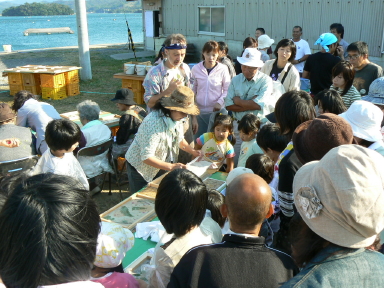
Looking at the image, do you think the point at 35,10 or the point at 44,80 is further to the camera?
the point at 35,10

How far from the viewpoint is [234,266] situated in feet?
4.74

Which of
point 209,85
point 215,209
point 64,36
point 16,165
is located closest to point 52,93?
point 209,85

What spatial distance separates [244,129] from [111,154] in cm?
187

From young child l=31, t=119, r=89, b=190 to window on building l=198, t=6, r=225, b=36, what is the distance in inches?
474

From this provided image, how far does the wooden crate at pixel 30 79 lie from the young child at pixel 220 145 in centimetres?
762

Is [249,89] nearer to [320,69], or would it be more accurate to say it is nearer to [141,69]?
[320,69]

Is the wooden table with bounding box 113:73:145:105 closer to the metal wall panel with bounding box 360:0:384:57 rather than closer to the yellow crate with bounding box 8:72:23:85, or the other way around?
the yellow crate with bounding box 8:72:23:85

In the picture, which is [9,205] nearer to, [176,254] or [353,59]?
[176,254]

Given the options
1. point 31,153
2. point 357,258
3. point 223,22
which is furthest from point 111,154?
point 223,22

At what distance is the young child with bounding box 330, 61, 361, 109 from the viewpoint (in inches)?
162

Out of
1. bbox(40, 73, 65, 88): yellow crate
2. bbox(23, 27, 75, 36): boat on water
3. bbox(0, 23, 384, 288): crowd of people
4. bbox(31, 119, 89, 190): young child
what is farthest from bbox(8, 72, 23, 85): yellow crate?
bbox(23, 27, 75, 36): boat on water

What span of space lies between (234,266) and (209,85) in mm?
3894

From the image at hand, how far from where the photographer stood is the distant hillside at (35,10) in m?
145

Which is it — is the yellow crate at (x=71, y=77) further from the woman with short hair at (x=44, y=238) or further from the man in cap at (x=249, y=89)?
the woman with short hair at (x=44, y=238)
